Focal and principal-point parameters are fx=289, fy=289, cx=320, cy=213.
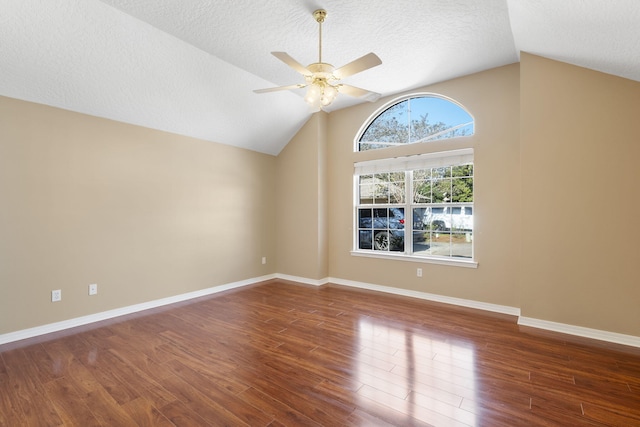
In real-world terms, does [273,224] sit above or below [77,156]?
below

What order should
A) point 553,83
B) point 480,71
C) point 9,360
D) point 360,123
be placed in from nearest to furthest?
point 9,360 → point 553,83 → point 480,71 → point 360,123

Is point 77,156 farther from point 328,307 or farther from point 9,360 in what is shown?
point 328,307

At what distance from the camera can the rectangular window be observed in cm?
397

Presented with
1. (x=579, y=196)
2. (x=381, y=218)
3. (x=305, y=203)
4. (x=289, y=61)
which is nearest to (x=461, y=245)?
(x=381, y=218)

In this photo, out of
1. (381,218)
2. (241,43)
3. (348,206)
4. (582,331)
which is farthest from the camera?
(348,206)

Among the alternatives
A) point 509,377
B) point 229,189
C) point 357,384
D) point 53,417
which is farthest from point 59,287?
point 509,377

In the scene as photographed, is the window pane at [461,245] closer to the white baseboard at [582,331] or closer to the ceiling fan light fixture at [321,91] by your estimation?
the white baseboard at [582,331]

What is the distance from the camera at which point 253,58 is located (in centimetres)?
335

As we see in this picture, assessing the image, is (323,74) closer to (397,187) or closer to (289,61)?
(289,61)

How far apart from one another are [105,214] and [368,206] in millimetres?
3679

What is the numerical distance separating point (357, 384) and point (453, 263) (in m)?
2.44

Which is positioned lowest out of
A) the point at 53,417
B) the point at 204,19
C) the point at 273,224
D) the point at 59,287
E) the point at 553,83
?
the point at 53,417

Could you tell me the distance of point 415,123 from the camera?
14.4 feet

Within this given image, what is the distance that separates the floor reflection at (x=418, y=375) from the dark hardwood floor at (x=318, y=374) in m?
0.01
